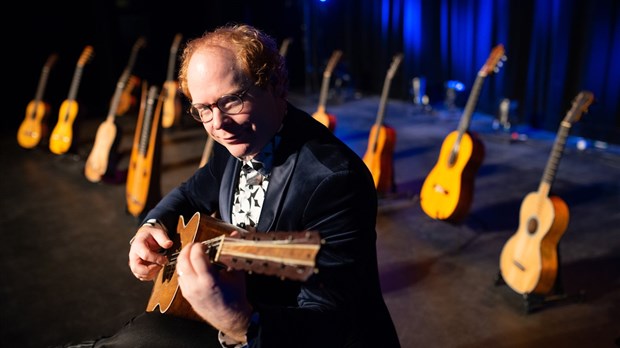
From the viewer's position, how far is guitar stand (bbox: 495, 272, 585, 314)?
264 centimetres

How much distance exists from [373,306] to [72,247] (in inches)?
115

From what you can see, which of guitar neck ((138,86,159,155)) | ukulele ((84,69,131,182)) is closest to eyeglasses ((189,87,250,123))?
guitar neck ((138,86,159,155))

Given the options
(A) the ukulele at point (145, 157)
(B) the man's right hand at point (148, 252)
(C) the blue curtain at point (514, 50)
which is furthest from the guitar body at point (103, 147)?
(C) the blue curtain at point (514, 50)

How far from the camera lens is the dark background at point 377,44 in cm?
565

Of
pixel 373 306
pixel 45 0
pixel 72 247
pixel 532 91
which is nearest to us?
pixel 373 306

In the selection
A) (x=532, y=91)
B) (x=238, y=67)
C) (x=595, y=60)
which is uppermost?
(x=238, y=67)

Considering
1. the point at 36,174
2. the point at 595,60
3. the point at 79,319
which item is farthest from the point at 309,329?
the point at 595,60

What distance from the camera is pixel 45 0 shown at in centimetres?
873

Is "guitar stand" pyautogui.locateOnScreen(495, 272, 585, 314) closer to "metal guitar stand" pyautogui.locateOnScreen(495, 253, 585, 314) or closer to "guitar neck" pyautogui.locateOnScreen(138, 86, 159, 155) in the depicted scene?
"metal guitar stand" pyautogui.locateOnScreen(495, 253, 585, 314)

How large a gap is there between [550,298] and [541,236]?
1.17 feet

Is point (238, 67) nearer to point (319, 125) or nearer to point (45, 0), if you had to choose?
point (319, 125)

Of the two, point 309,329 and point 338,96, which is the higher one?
point 309,329

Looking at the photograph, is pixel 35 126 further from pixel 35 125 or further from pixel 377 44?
pixel 377 44

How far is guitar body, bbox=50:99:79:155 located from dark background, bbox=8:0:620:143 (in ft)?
1.27
